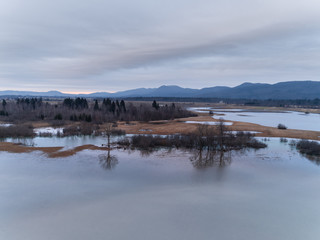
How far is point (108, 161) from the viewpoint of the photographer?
20172mm

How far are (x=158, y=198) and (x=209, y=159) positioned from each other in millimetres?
9793

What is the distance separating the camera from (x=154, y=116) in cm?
5591

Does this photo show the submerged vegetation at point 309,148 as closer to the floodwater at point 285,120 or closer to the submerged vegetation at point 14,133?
the floodwater at point 285,120

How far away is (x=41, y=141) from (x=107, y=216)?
22.4 meters

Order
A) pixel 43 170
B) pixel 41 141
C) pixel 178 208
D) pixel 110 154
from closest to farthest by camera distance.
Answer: pixel 178 208
pixel 43 170
pixel 110 154
pixel 41 141

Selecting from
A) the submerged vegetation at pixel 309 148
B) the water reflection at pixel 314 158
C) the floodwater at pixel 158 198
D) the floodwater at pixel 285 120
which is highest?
the floodwater at pixel 285 120

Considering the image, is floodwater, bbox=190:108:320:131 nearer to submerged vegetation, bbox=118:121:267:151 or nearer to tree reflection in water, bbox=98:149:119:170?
submerged vegetation, bbox=118:121:267:151

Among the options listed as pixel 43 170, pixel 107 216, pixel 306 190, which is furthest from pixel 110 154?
pixel 306 190

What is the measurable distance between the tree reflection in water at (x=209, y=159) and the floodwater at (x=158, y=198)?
18cm

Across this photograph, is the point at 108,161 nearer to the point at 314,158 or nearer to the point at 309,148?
the point at 314,158

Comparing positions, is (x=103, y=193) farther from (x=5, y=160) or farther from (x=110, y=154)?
(x=5, y=160)

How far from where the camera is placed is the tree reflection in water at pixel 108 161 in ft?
61.5

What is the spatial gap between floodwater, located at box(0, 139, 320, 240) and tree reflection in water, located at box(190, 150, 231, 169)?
0.18 m

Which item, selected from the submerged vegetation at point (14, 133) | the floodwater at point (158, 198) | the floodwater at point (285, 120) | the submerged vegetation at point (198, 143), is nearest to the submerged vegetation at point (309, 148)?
the submerged vegetation at point (198, 143)
